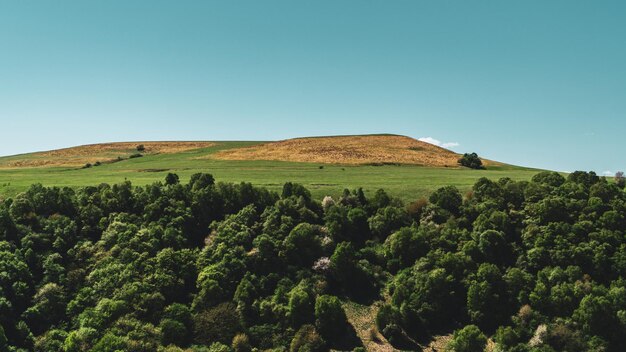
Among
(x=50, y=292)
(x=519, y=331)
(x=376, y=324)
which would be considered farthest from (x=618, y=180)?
(x=50, y=292)

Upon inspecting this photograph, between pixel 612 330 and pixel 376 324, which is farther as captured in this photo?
pixel 376 324

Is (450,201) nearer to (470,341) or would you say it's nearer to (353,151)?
(470,341)

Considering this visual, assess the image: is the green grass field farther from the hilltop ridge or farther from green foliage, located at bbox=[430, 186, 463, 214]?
green foliage, located at bbox=[430, 186, 463, 214]

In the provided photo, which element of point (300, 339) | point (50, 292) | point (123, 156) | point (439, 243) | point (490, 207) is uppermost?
point (123, 156)

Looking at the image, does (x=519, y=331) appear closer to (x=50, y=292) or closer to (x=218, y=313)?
(x=218, y=313)

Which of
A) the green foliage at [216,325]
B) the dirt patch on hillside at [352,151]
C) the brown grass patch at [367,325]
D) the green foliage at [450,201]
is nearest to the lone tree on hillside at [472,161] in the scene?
the dirt patch on hillside at [352,151]
